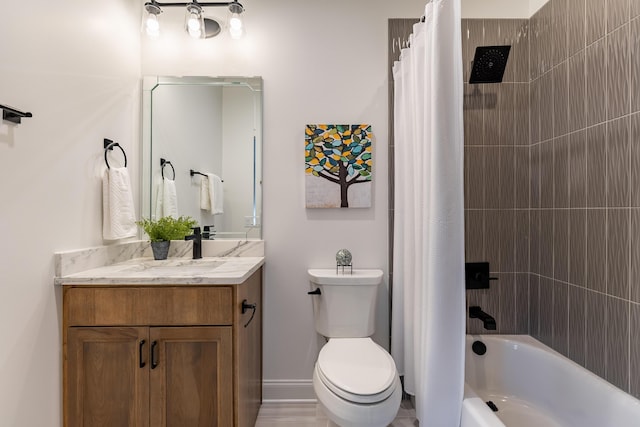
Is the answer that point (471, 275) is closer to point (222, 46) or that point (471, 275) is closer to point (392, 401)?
point (392, 401)

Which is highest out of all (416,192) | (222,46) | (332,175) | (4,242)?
(222,46)

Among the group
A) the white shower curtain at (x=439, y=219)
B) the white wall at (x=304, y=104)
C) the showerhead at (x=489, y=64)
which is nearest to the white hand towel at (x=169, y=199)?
the white wall at (x=304, y=104)

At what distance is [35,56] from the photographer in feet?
3.85

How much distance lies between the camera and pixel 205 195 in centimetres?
196

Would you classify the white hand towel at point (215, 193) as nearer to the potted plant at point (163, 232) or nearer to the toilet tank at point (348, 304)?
the potted plant at point (163, 232)

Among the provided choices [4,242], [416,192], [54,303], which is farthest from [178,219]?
[416,192]

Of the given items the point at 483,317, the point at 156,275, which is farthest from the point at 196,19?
the point at 483,317

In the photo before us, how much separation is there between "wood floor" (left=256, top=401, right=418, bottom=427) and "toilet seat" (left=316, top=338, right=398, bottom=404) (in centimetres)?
49

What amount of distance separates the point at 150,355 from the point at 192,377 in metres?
0.19

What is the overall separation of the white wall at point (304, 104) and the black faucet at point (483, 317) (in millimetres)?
506

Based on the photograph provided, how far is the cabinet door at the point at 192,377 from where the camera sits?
1.28m

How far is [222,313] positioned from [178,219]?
808 mm

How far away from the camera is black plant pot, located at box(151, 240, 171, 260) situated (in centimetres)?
177

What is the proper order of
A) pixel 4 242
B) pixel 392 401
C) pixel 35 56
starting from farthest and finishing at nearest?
pixel 392 401 → pixel 35 56 → pixel 4 242
